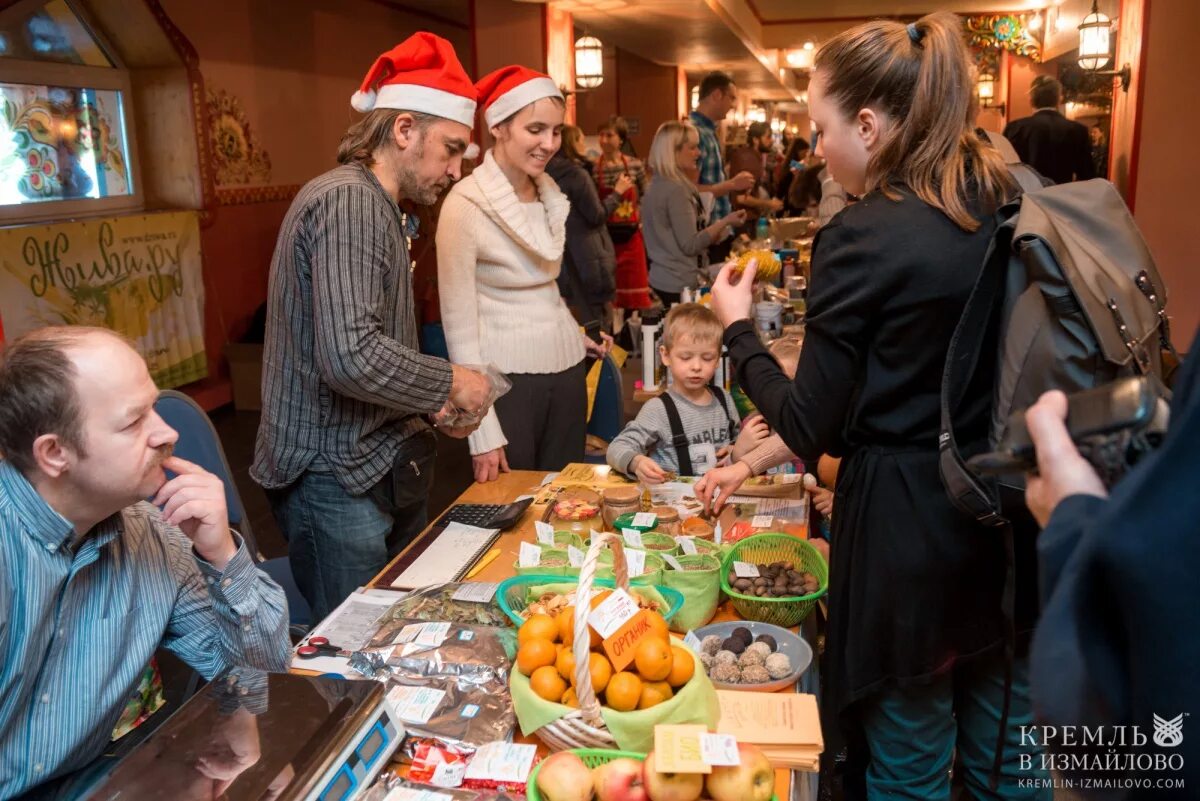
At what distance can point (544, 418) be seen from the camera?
10.2 ft

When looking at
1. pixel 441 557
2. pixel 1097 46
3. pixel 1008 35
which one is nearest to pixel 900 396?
pixel 441 557

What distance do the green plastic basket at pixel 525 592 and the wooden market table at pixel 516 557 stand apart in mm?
152

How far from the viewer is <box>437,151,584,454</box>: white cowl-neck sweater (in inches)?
108

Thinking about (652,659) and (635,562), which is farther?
(635,562)

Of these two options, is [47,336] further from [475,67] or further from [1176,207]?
[1176,207]

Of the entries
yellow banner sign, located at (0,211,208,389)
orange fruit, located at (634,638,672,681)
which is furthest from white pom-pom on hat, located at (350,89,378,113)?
yellow banner sign, located at (0,211,208,389)

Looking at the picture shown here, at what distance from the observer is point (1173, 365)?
1759 millimetres

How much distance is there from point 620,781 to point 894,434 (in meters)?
0.73

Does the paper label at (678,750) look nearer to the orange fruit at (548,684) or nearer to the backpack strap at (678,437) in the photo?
the orange fruit at (548,684)

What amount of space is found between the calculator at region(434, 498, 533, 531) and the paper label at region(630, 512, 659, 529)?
0.31 m

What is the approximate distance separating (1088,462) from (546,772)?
0.72 meters

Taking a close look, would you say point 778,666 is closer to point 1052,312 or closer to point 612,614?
point 612,614

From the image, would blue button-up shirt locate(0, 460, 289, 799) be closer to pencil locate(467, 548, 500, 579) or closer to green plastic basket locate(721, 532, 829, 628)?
pencil locate(467, 548, 500, 579)

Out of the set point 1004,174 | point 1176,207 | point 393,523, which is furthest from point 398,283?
point 1176,207
